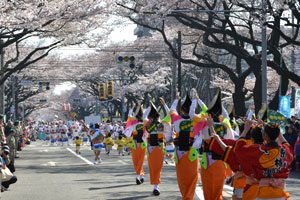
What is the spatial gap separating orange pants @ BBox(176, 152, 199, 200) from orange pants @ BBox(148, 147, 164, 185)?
2504 mm

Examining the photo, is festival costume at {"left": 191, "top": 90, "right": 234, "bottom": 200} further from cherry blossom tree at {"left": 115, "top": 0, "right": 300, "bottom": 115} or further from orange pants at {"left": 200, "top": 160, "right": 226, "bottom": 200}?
cherry blossom tree at {"left": 115, "top": 0, "right": 300, "bottom": 115}

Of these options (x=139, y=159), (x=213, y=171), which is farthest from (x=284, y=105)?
(x=213, y=171)

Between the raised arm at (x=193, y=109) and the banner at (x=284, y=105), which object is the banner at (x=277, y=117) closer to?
the raised arm at (x=193, y=109)

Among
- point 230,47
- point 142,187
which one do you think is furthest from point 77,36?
point 142,187

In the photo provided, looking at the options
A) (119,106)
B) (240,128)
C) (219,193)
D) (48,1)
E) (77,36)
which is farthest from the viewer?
(119,106)

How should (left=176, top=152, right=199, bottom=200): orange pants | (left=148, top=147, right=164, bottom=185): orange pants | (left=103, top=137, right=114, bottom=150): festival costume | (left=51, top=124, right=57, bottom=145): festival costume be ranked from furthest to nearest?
1. (left=51, top=124, right=57, bottom=145): festival costume
2. (left=103, top=137, right=114, bottom=150): festival costume
3. (left=148, top=147, right=164, bottom=185): orange pants
4. (left=176, top=152, right=199, bottom=200): orange pants

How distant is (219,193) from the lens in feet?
32.1

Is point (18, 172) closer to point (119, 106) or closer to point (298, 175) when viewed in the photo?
point (298, 175)

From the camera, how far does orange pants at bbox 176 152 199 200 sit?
11.0 m

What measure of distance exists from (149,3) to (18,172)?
11.2m

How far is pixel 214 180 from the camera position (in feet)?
32.2

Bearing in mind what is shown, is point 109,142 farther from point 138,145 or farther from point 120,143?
point 138,145

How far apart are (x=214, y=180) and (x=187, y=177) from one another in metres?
1.27

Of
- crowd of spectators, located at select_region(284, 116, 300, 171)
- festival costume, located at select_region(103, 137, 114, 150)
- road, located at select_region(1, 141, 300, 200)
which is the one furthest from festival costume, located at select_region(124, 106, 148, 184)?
festival costume, located at select_region(103, 137, 114, 150)
